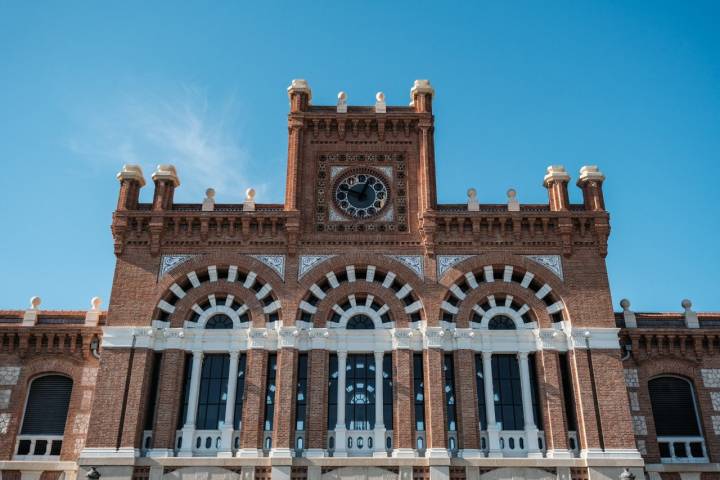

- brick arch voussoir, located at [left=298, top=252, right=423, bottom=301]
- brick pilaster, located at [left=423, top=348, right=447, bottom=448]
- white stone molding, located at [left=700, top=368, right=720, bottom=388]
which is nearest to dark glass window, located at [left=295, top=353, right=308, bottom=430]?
brick arch voussoir, located at [left=298, top=252, right=423, bottom=301]

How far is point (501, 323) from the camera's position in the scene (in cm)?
2948

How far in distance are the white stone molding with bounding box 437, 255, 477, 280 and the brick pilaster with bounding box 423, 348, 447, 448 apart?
11.0 ft

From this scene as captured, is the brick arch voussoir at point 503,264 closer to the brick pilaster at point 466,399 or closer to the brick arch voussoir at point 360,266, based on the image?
the brick arch voussoir at point 360,266

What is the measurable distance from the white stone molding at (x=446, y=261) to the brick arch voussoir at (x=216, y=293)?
734 cm

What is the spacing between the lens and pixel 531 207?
31.1m

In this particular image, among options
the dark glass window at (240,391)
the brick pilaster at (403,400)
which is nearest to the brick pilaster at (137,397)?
the dark glass window at (240,391)

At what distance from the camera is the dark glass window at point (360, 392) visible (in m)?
27.6

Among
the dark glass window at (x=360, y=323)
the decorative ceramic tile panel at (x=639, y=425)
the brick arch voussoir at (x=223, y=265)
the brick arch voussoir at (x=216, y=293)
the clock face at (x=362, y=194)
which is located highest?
the clock face at (x=362, y=194)

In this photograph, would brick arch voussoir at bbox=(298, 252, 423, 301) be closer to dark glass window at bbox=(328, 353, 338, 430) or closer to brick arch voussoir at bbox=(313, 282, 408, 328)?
brick arch voussoir at bbox=(313, 282, 408, 328)

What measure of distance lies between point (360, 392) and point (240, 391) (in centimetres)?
461

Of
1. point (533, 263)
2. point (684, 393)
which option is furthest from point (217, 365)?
point (684, 393)

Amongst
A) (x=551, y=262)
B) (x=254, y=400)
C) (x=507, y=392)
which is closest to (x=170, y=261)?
(x=254, y=400)

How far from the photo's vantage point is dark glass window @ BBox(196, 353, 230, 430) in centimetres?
2769

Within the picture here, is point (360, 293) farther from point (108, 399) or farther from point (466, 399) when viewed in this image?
point (108, 399)
